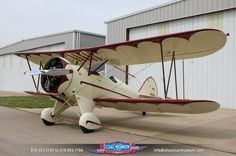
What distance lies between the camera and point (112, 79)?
8.97m

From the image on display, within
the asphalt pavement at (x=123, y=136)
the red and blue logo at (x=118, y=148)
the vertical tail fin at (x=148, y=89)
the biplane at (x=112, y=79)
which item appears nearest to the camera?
the red and blue logo at (x=118, y=148)

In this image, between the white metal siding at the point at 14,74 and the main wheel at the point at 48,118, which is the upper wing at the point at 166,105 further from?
the white metal siding at the point at 14,74

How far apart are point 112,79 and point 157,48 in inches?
90.0

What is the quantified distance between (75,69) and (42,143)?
2488 mm

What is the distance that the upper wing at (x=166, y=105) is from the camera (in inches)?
233

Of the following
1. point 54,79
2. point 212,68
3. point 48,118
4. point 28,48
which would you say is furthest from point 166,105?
point 28,48

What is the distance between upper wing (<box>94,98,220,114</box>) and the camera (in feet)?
19.4

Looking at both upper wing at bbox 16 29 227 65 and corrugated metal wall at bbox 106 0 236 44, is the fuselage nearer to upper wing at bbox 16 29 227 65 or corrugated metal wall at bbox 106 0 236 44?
upper wing at bbox 16 29 227 65

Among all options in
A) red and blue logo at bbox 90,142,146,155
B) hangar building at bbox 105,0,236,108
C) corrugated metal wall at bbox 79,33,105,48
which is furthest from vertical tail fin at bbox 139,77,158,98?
corrugated metal wall at bbox 79,33,105,48

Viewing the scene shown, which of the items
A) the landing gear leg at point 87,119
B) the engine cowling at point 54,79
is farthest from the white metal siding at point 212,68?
the engine cowling at point 54,79

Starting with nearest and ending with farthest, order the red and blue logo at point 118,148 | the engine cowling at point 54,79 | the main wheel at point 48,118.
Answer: the red and blue logo at point 118,148 < the engine cowling at point 54,79 < the main wheel at point 48,118

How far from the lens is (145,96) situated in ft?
33.7

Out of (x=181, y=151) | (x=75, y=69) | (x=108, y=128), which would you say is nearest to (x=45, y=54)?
(x=75, y=69)

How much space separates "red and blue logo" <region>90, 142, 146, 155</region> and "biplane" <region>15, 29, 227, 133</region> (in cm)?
136
